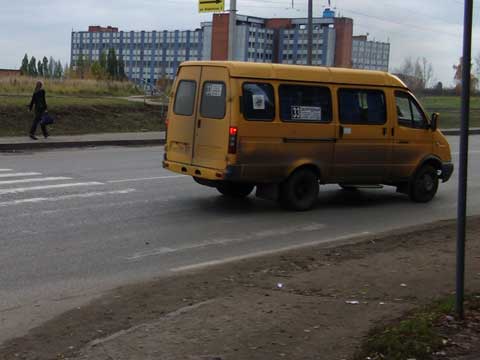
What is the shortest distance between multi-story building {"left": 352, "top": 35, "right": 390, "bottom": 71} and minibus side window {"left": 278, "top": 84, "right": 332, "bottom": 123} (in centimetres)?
4033

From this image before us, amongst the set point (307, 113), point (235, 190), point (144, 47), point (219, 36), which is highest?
point (144, 47)

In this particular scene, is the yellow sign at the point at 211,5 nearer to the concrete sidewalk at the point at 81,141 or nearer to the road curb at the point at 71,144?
the concrete sidewalk at the point at 81,141

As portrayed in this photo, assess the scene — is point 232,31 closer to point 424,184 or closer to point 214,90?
point 424,184

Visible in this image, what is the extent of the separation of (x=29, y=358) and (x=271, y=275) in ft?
9.63

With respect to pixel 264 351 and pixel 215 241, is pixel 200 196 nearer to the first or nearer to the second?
pixel 215 241

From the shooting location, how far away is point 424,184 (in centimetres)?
1327

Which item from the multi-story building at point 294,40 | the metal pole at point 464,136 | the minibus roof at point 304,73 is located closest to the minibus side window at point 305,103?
the minibus roof at point 304,73

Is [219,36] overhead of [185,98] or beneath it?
overhead

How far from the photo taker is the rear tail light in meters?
10.7

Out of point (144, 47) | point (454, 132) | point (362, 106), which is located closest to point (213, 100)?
point (362, 106)

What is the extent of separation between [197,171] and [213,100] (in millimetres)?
1129

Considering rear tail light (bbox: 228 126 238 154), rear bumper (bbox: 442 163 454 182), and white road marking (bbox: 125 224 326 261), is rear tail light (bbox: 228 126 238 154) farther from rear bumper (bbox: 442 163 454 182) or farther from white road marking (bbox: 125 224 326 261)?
rear bumper (bbox: 442 163 454 182)

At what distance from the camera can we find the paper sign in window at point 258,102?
11.0m

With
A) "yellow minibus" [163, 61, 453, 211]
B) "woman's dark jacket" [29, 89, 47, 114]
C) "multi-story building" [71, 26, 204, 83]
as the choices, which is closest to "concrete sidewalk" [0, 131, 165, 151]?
"woman's dark jacket" [29, 89, 47, 114]
